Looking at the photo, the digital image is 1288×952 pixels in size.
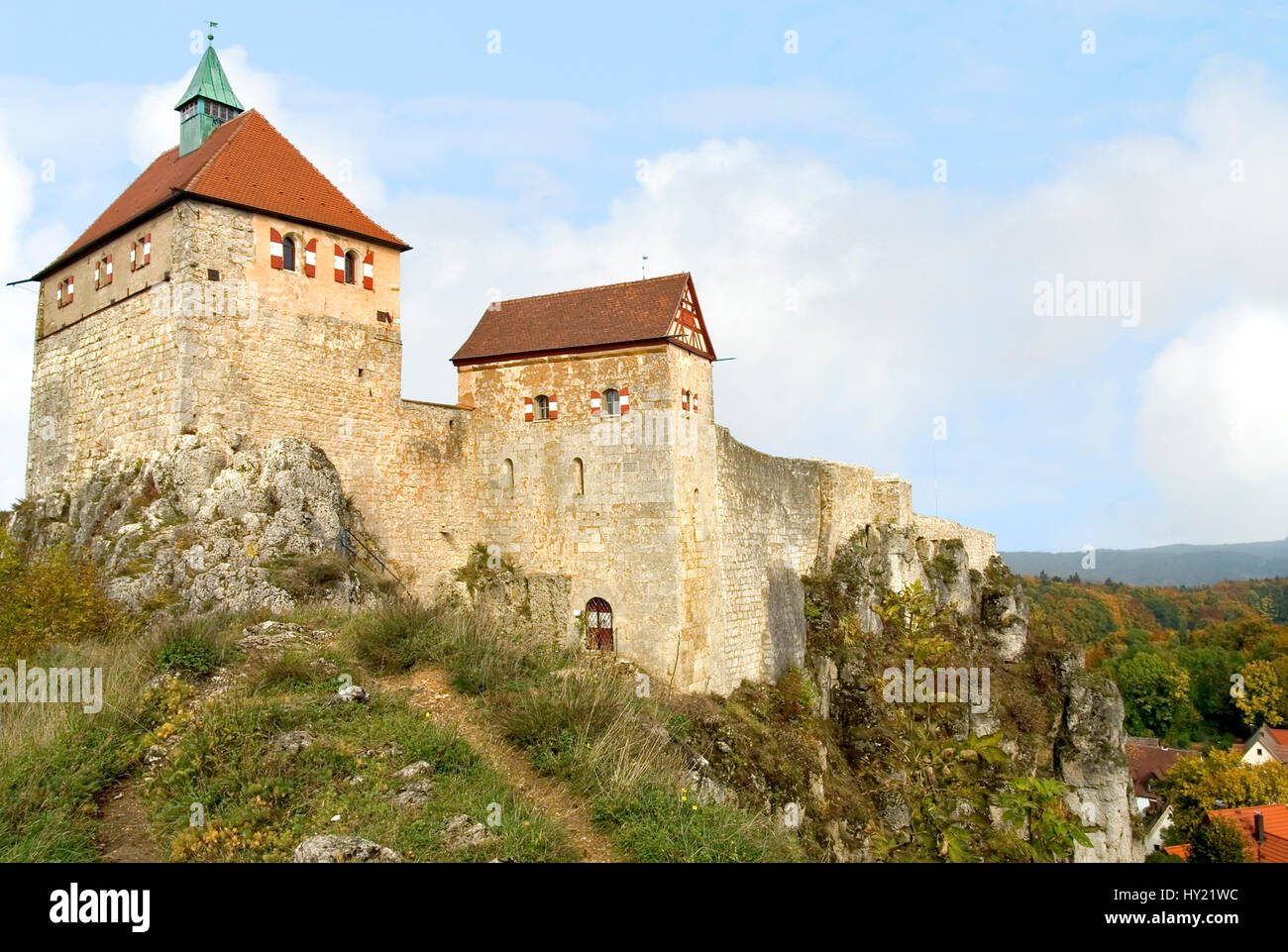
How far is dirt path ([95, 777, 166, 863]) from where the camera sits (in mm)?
7285

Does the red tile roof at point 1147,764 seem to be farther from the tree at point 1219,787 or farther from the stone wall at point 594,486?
the stone wall at point 594,486

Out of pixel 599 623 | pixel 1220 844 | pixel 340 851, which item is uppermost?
pixel 599 623

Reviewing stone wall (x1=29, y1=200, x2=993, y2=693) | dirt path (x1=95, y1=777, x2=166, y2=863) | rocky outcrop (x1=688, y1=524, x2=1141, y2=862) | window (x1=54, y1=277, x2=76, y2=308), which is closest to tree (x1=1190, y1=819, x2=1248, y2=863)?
rocky outcrop (x1=688, y1=524, x2=1141, y2=862)

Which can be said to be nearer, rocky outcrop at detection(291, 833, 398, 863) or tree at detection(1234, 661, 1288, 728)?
rocky outcrop at detection(291, 833, 398, 863)

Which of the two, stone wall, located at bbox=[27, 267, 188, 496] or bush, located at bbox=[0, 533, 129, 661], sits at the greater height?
stone wall, located at bbox=[27, 267, 188, 496]

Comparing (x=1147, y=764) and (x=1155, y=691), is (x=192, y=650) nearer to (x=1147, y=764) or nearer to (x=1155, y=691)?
(x=1147, y=764)

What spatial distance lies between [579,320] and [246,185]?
7296 millimetres

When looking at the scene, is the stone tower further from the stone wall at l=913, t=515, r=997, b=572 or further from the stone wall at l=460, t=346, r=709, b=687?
the stone wall at l=913, t=515, r=997, b=572

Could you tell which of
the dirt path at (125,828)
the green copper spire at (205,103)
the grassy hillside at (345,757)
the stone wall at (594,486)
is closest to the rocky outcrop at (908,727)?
the grassy hillside at (345,757)

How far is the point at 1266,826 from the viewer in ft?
130

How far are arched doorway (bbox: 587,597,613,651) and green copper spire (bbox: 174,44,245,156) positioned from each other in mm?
13297

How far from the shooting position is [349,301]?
2019 cm

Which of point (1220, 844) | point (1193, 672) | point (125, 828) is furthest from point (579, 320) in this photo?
point (1193, 672)

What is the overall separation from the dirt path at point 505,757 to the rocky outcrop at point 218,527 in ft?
15.9
